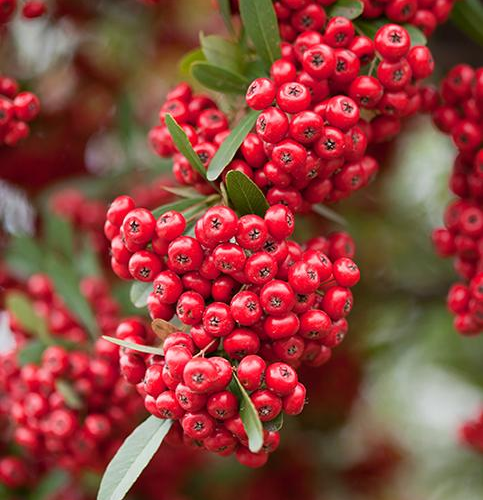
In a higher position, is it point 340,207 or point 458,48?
point 458,48

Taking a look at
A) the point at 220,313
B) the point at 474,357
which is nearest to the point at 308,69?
the point at 220,313

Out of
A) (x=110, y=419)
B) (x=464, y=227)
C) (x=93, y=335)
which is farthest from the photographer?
(x=93, y=335)

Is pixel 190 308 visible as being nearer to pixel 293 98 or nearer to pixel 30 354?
pixel 293 98

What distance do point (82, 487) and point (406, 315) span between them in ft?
4.50

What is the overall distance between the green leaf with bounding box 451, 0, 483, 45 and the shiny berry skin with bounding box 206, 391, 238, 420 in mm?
1056

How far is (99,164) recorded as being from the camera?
2.87m

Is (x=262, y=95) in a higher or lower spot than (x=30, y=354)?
higher

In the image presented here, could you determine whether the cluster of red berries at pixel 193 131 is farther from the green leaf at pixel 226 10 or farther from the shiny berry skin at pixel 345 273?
the shiny berry skin at pixel 345 273

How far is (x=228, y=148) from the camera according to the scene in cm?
128

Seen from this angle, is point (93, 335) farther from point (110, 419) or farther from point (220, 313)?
point (220, 313)

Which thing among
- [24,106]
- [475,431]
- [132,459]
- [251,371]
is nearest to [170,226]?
[251,371]

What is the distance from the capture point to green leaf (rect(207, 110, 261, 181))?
1.25m

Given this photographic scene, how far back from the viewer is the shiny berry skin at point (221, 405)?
3.85ft

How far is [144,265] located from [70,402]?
1.85 feet
